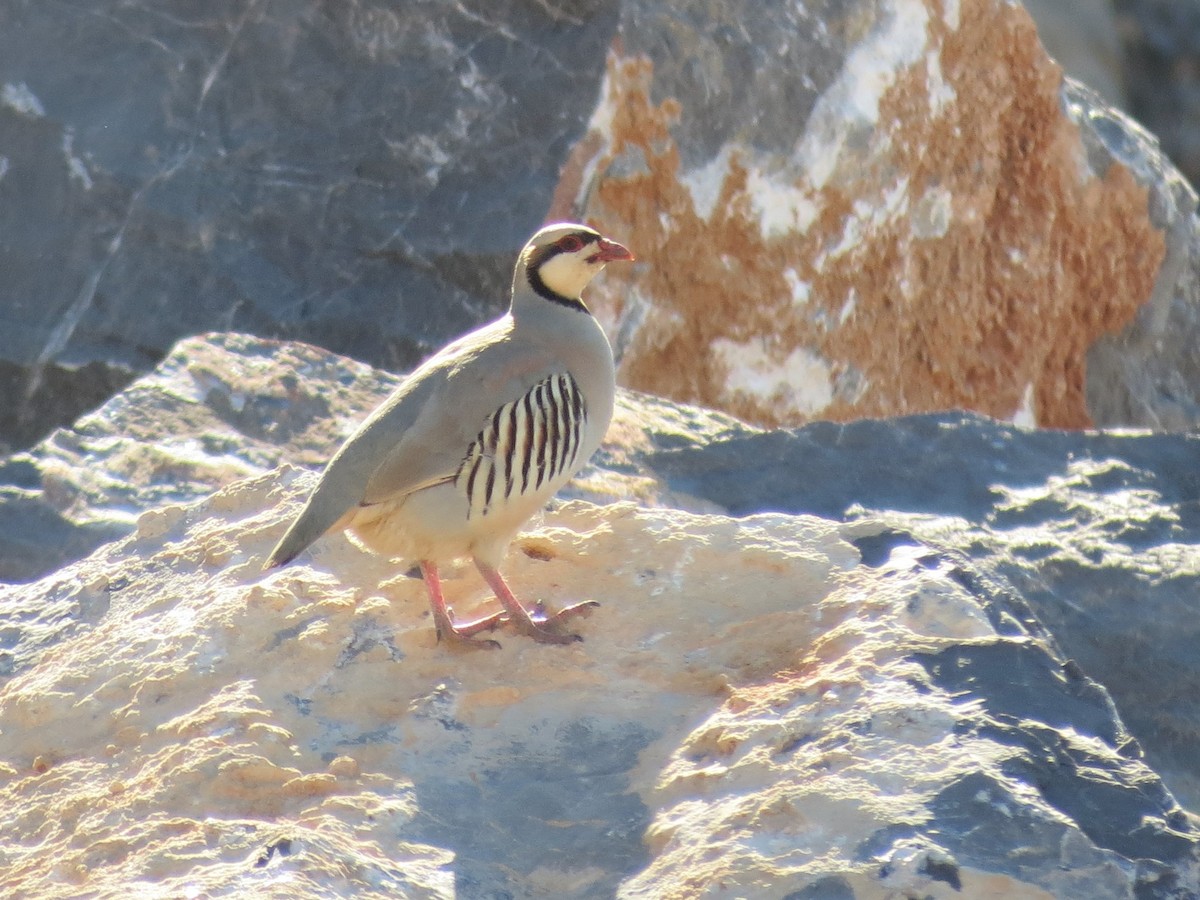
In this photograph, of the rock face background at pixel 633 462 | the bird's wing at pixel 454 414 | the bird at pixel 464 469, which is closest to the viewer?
the rock face background at pixel 633 462

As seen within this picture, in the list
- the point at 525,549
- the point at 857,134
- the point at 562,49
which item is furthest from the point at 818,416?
the point at 525,549

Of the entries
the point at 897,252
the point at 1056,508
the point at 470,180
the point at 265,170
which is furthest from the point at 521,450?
the point at 897,252

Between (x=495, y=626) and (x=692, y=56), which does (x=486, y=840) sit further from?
(x=692, y=56)

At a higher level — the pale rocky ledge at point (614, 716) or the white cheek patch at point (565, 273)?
the white cheek patch at point (565, 273)

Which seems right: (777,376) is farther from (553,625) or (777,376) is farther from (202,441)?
(553,625)

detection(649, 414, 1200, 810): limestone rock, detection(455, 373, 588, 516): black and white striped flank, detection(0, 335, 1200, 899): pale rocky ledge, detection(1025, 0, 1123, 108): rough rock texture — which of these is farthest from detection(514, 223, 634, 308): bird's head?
detection(1025, 0, 1123, 108): rough rock texture

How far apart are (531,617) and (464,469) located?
1.39 feet

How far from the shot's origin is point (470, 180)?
23.1ft

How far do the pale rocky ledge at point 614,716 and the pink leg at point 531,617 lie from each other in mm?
39

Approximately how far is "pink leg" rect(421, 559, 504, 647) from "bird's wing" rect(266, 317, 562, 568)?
0.22 metres

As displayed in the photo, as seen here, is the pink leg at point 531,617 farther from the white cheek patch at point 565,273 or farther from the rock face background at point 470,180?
the rock face background at point 470,180

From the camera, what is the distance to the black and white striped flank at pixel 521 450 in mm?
4219

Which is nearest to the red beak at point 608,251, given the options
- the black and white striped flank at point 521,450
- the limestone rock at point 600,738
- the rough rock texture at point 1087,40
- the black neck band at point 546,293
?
the black neck band at point 546,293

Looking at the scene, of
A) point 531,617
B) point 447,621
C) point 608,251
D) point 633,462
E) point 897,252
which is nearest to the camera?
point 447,621
